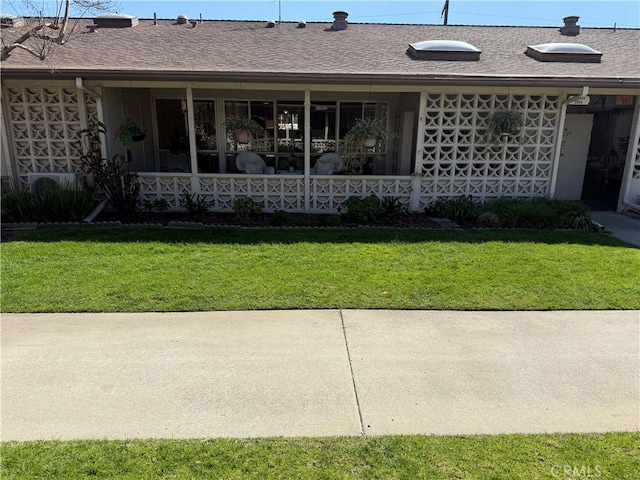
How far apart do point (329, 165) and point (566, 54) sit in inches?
236

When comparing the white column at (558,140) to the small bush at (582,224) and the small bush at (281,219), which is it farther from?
the small bush at (281,219)

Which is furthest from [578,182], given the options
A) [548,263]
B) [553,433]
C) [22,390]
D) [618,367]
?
[22,390]

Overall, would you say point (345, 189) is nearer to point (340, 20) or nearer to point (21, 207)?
point (21, 207)

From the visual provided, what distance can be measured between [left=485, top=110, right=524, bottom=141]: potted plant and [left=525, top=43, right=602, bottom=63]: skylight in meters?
2.18

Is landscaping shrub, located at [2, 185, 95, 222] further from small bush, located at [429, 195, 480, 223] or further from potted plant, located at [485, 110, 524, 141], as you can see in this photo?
potted plant, located at [485, 110, 524, 141]

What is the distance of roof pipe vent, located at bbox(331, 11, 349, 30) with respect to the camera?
12.9 metres

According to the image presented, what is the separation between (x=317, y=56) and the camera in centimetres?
1003

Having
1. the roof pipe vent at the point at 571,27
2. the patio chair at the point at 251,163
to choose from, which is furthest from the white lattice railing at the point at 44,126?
the roof pipe vent at the point at 571,27

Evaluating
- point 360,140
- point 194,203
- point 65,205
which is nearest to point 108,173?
point 65,205

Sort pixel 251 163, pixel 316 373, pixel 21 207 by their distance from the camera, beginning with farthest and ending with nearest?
pixel 251 163, pixel 21 207, pixel 316 373

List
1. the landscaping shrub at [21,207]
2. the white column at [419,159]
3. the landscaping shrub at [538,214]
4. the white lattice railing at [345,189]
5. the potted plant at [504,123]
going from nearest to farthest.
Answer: the landscaping shrub at [21,207] → the landscaping shrub at [538,214] → the potted plant at [504,123] → the white column at [419,159] → the white lattice railing at [345,189]

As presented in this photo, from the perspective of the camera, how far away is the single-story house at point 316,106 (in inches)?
345

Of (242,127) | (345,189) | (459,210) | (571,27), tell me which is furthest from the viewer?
(571,27)

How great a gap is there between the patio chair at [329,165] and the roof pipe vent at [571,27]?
809cm
